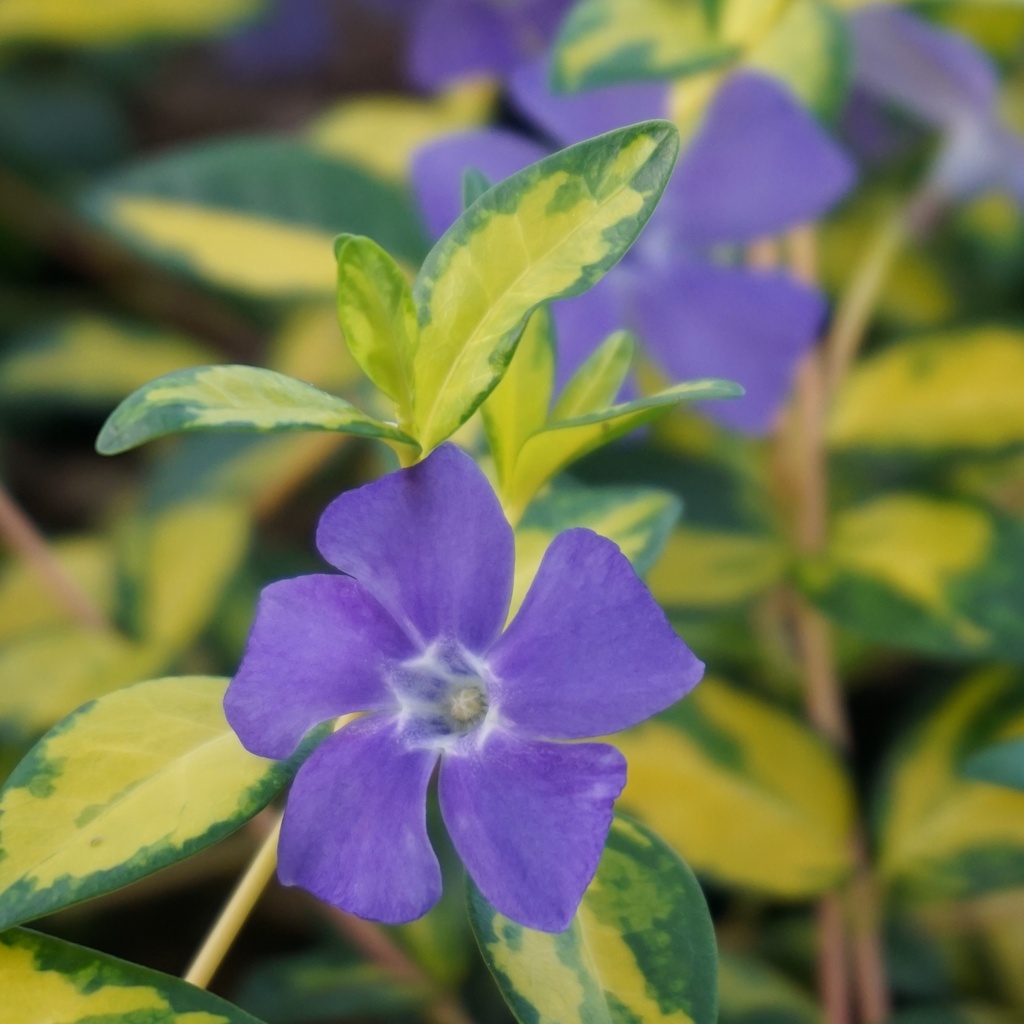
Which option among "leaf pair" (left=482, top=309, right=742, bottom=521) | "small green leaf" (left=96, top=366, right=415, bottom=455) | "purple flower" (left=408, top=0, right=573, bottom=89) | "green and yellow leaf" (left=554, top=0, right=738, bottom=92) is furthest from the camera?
"purple flower" (left=408, top=0, right=573, bottom=89)

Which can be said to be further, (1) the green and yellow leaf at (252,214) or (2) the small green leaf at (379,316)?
(1) the green and yellow leaf at (252,214)

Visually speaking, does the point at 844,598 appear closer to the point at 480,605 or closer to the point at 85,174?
the point at 480,605

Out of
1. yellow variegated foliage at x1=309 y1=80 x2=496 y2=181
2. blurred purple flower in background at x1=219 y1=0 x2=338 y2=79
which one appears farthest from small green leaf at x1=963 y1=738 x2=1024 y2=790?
blurred purple flower in background at x1=219 y1=0 x2=338 y2=79

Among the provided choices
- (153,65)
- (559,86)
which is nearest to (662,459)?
(559,86)

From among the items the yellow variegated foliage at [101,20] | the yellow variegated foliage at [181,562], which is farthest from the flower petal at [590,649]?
the yellow variegated foliage at [101,20]

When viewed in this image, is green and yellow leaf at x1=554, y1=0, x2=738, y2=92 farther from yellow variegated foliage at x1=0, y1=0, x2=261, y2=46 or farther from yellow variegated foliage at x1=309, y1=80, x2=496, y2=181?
yellow variegated foliage at x1=0, y1=0, x2=261, y2=46

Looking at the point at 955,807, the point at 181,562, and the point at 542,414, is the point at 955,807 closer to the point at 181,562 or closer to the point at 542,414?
the point at 542,414

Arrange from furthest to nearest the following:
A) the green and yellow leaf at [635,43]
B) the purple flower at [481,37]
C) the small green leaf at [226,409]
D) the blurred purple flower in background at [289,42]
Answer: the blurred purple flower in background at [289,42], the purple flower at [481,37], the green and yellow leaf at [635,43], the small green leaf at [226,409]

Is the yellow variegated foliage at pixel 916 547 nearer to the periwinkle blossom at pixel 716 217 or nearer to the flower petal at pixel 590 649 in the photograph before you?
the periwinkle blossom at pixel 716 217
